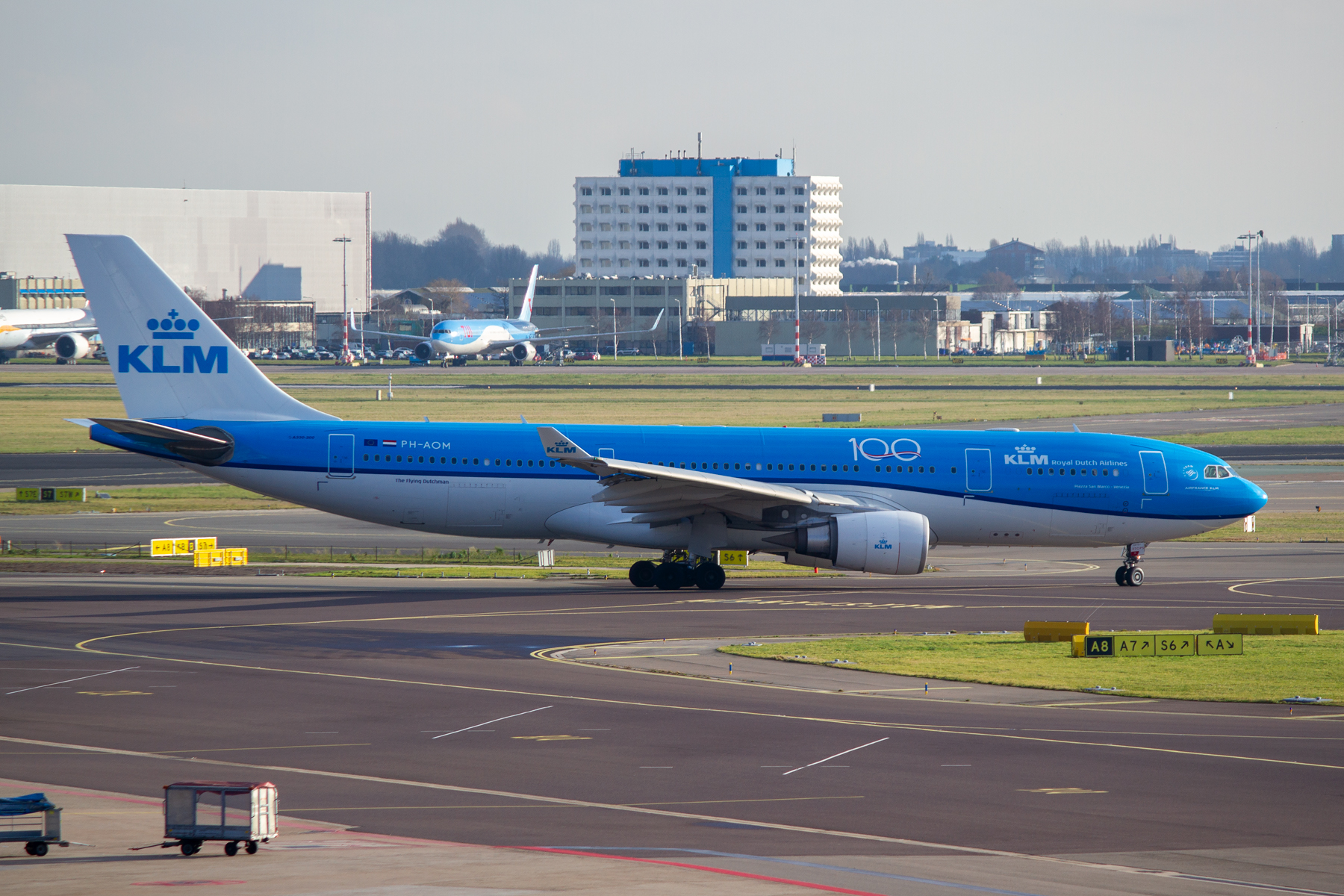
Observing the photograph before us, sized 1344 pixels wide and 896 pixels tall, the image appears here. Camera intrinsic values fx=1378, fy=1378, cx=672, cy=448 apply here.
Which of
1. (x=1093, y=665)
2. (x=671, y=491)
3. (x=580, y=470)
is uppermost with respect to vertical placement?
(x=580, y=470)

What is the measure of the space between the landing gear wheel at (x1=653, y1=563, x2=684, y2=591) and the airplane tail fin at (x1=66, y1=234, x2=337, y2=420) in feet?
38.9

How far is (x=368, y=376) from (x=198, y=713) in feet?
370

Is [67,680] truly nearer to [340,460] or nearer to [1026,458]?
[340,460]

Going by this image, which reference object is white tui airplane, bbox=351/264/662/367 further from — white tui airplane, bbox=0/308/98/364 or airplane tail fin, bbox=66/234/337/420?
airplane tail fin, bbox=66/234/337/420

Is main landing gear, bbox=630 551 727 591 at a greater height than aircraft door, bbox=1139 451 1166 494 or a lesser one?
lesser

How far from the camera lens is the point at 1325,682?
82.1ft

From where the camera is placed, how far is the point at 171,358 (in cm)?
3844

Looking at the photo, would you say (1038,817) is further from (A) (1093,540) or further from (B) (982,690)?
(A) (1093,540)

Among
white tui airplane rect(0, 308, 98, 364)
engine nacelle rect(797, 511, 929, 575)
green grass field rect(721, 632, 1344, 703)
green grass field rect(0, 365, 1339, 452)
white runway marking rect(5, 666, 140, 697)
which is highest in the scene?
white tui airplane rect(0, 308, 98, 364)

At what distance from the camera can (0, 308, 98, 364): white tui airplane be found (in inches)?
5477

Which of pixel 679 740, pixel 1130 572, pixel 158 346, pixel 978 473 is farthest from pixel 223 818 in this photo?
pixel 1130 572

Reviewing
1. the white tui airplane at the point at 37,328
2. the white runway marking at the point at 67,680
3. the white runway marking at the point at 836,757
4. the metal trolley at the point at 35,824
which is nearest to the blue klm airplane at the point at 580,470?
the white runway marking at the point at 67,680

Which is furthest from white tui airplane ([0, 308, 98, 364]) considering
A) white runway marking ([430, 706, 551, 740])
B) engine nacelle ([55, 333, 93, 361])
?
white runway marking ([430, 706, 551, 740])

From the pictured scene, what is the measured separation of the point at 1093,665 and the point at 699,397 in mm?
80078
